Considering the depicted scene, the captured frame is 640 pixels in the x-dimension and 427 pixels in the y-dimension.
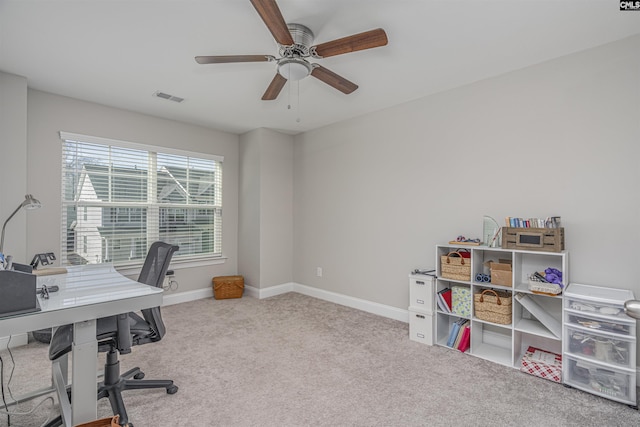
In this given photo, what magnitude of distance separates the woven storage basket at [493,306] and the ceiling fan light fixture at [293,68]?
2361 mm

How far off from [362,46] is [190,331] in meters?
3.09

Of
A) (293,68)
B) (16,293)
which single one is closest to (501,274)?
(293,68)

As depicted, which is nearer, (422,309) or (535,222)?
(535,222)

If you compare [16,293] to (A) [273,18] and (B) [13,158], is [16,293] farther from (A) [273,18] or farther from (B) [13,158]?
(B) [13,158]

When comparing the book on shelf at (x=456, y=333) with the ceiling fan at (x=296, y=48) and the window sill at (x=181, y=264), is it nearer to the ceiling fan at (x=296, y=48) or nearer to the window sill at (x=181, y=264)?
the ceiling fan at (x=296, y=48)

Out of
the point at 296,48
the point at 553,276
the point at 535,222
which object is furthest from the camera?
the point at 535,222

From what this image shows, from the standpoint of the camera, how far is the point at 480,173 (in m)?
2.97

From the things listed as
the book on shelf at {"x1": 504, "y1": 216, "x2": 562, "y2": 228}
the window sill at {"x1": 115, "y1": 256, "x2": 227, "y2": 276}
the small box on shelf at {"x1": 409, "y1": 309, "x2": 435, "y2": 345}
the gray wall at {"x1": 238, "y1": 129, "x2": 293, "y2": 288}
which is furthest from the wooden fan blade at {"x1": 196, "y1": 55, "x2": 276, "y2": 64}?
the window sill at {"x1": 115, "y1": 256, "x2": 227, "y2": 276}

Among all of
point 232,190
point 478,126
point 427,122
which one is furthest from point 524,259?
point 232,190

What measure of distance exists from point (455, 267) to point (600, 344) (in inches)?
41.6

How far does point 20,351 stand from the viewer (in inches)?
108

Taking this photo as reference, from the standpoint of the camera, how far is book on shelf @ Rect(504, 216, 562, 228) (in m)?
2.38

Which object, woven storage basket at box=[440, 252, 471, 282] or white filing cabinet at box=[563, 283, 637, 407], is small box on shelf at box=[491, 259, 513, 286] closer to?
woven storage basket at box=[440, 252, 471, 282]

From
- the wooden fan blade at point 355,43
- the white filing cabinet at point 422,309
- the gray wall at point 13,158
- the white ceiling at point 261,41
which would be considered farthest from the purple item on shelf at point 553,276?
the gray wall at point 13,158
